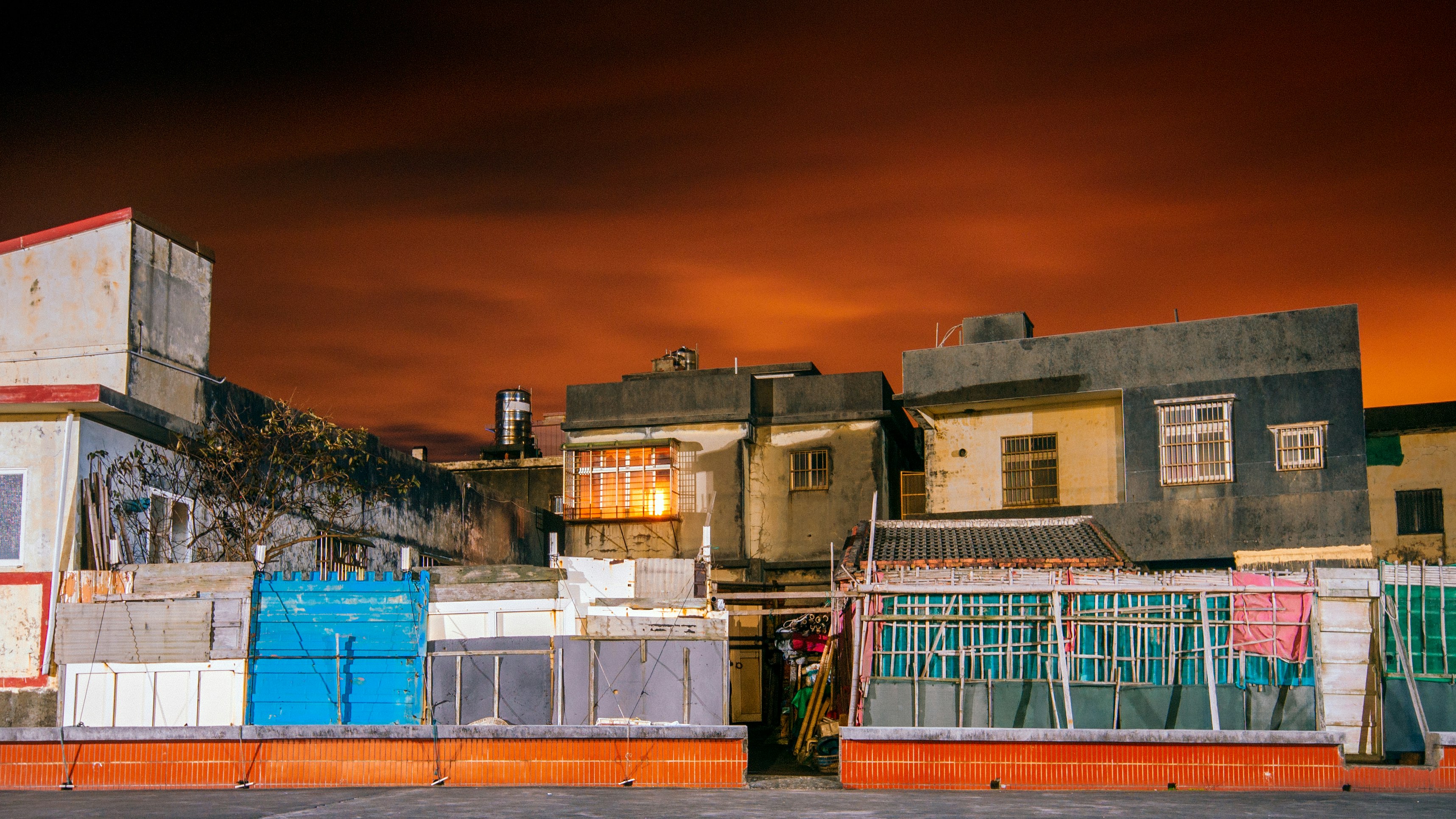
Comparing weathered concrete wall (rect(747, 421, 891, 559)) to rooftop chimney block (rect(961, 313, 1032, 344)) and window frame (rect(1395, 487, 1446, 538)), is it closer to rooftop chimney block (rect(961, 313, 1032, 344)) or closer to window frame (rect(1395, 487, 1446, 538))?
rooftop chimney block (rect(961, 313, 1032, 344))

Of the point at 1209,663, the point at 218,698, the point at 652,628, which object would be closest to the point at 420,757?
the point at 652,628

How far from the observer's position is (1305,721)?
17625 millimetres

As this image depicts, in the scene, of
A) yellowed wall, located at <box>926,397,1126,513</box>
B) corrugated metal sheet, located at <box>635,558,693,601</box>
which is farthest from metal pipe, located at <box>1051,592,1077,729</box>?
yellowed wall, located at <box>926,397,1126,513</box>

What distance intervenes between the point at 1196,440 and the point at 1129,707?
39.0 ft

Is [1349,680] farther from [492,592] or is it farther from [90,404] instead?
[90,404]

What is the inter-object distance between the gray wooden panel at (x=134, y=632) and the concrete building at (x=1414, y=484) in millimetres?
28261

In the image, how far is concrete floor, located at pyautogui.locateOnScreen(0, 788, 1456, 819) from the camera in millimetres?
12219

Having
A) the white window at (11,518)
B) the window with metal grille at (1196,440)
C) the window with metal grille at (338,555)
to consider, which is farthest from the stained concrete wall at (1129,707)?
the window with metal grille at (338,555)

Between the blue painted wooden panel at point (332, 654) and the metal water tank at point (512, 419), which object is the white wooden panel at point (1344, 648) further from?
the metal water tank at point (512, 419)

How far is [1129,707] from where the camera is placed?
A: 17750 millimetres

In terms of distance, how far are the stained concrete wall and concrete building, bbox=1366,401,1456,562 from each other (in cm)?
1814

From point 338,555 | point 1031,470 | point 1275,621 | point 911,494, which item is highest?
point 1031,470

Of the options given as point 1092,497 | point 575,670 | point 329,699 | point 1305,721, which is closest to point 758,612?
point 575,670

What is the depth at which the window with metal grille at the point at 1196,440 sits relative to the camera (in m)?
27.9
